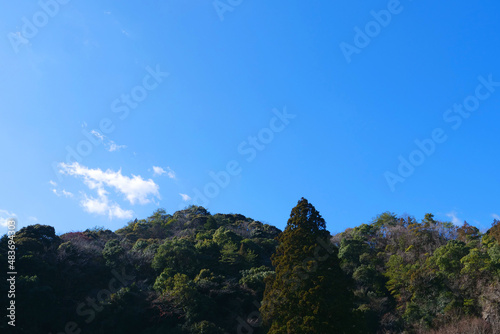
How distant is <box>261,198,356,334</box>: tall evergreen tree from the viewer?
55.2 feet

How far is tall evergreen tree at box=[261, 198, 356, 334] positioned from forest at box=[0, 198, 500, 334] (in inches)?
1.9

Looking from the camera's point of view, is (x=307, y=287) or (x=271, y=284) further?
(x=271, y=284)

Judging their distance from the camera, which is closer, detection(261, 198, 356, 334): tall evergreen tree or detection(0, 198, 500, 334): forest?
detection(261, 198, 356, 334): tall evergreen tree

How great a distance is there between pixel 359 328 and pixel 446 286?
924cm

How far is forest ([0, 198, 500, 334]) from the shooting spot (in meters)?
17.9

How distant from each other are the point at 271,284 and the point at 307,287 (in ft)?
7.26

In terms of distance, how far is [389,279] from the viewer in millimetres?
27891

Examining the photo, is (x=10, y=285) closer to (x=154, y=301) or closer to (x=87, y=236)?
(x=154, y=301)

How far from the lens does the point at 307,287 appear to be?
1759 centimetres

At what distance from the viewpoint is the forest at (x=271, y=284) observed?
17.9 metres

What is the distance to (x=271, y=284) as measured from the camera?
62.6 feet

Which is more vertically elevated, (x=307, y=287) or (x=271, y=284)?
(x=271, y=284)

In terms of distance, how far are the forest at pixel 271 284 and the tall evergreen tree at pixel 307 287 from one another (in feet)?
0.16

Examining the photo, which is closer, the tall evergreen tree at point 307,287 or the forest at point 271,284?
the tall evergreen tree at point 307,287
